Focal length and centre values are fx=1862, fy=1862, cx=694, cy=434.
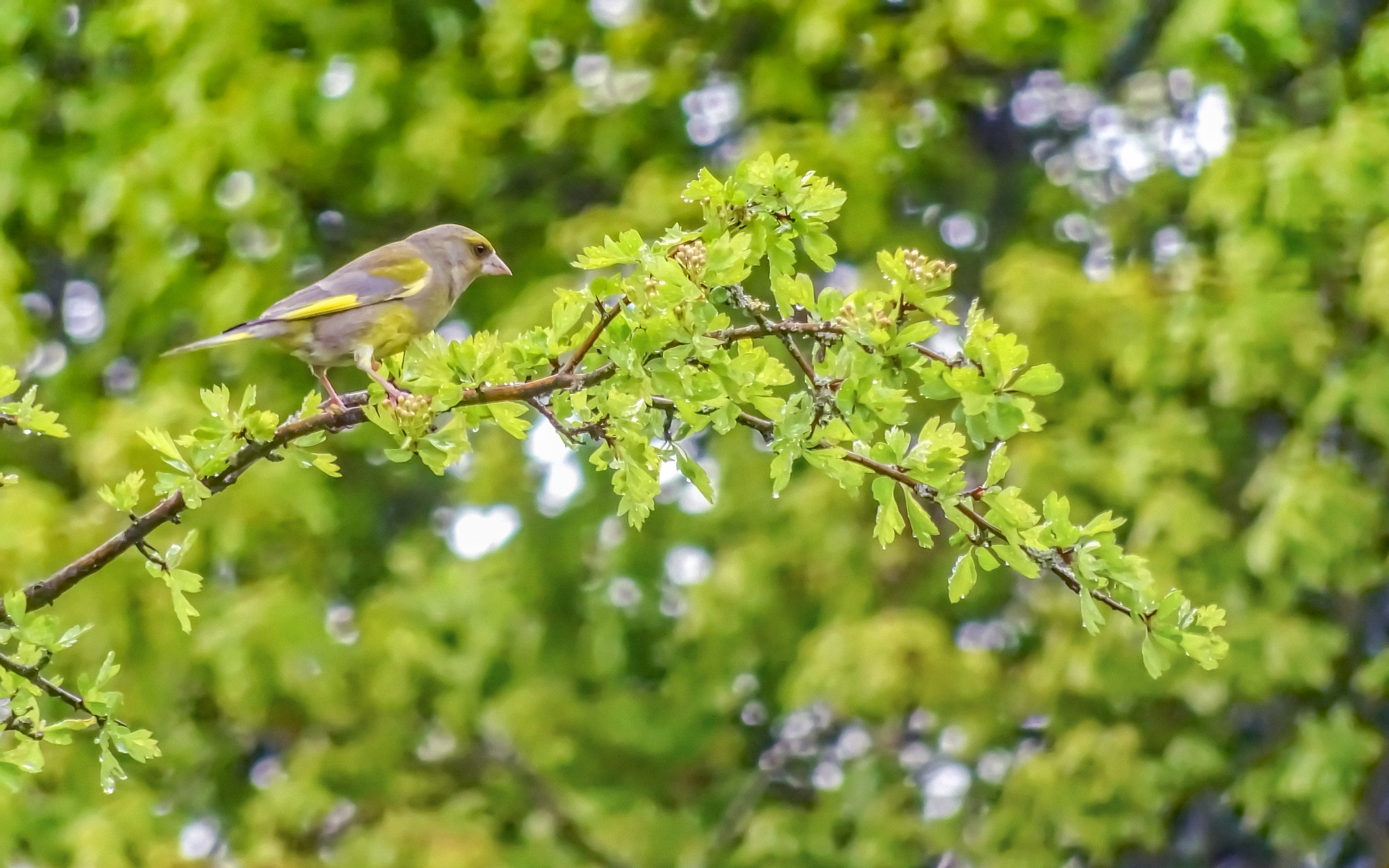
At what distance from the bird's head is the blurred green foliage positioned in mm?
1303

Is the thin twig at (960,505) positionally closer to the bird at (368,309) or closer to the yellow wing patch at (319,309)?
the bird at (368,309)

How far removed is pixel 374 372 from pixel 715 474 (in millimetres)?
4565

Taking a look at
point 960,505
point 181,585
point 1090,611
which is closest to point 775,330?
point 960,505

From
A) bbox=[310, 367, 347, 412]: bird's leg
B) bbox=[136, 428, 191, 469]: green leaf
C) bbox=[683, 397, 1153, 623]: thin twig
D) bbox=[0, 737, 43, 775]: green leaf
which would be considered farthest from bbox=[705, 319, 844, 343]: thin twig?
bbox=[0, 737, 43, 775]: green leaf

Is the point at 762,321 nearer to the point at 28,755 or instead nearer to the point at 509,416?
the point at 509,416

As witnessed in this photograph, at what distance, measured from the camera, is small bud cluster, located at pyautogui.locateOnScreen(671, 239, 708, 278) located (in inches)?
101

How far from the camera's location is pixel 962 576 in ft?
8.93

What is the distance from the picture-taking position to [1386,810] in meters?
7.12

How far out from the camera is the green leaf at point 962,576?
106 inches

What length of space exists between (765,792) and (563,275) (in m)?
2.64

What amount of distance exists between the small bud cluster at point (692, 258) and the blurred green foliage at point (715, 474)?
399cm

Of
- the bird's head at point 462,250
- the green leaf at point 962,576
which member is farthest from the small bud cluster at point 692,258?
the bird's head at point 462,250

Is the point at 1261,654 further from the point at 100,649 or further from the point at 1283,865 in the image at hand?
the point at 100,649

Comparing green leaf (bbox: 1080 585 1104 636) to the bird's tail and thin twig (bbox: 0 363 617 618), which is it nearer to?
thin twig (bbox: 0 363 617 618)
